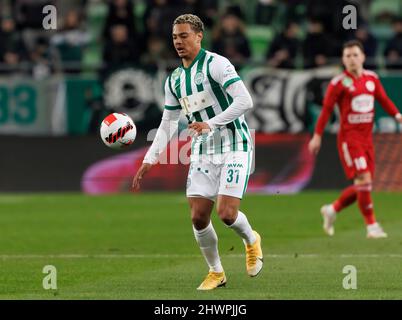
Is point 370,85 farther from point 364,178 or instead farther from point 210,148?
point 210,148

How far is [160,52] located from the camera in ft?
74.1

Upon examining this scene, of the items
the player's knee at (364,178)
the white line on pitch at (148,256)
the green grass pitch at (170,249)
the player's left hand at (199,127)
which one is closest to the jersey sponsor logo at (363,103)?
the player's knee at (364,178)

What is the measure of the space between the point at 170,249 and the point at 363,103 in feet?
10.4

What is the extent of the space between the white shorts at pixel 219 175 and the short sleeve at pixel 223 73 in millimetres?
635

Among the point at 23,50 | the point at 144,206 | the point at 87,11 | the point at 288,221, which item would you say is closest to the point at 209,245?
the point at 288,221

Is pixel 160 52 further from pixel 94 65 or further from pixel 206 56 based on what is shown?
pixel 206 56

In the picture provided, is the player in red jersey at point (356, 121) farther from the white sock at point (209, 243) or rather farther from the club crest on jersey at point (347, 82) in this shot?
the white sock at point (209, 243)

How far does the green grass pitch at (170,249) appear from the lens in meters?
10.5

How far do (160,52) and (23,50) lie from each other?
251 cm

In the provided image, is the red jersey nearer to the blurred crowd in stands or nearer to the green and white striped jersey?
the green and white striped jersey

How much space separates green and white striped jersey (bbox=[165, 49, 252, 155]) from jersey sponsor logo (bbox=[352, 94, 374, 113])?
193 inches

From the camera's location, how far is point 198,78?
417 inches

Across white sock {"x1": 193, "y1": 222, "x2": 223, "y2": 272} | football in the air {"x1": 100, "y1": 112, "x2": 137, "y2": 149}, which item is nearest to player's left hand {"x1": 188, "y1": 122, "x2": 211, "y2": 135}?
football in the air {"x1": 100, "y1": 112, "x2": 137, "y2": 149}

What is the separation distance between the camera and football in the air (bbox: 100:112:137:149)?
34.7 ft
